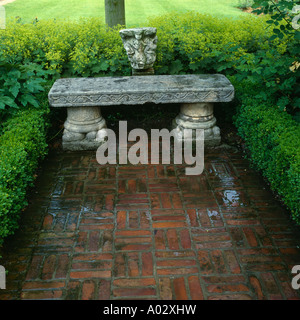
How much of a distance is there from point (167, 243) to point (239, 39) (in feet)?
11.9

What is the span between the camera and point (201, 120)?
15.0 feet

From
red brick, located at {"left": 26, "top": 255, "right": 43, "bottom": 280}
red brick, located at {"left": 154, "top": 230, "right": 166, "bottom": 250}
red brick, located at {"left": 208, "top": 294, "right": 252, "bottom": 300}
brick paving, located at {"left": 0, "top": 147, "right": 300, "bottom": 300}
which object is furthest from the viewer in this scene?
red brick, located at {"left": 154, "top": 230, "right": 166, "bottom": 250}

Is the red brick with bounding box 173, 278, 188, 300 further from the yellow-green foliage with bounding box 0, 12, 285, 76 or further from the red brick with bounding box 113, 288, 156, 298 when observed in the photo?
the yellow-green foliage with bounding box 0, 12, 285, 76

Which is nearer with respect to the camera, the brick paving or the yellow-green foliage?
the brick paving

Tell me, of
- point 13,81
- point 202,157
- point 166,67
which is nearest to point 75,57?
point 13,81

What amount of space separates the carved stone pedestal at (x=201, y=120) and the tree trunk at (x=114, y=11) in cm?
299

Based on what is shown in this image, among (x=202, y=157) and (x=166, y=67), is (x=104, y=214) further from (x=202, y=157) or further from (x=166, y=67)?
(x=166, y=67)

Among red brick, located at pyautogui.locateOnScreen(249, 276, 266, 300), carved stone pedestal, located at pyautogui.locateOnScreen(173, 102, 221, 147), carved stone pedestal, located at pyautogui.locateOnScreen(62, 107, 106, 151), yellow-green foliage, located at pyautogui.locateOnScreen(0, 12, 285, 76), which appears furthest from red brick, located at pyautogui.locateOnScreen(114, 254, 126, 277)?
yellow-green foliage, located at pyautogui.locateOnScreen(0, 12, 285, 76)

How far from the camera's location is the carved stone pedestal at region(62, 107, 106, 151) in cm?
451
